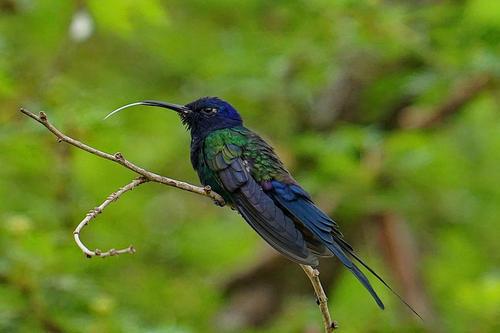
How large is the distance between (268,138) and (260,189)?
400 centimetres

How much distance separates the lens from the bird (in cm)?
398

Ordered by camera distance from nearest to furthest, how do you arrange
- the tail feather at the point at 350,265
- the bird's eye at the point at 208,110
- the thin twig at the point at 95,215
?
the thin twig at the point at 95,215, the tail feather at the point at 350,265, the bird's eye at the point at 208,110

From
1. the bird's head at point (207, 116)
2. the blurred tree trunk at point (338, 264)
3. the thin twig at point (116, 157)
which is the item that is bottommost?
the thin twig at point (116, 157)

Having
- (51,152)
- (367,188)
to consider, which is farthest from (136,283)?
(367,188)

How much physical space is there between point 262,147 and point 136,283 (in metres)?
2.67

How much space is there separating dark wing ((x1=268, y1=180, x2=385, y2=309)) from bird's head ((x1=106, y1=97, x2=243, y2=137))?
77 centimetres

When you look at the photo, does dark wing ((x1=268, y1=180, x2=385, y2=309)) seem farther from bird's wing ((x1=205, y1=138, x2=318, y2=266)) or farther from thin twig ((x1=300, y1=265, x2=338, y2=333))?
thin twig ((x1=300, y1=265, x2=338, y2=333))

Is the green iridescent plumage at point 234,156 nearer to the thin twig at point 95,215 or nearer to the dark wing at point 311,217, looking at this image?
the dark wing at point 311,217

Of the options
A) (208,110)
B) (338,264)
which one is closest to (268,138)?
(338,264)

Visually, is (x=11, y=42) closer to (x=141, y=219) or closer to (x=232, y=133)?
(x=141, y=219)

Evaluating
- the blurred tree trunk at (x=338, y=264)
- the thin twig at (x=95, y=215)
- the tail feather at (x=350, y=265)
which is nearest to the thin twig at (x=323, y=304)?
the tail feather at (x=350, y=265)

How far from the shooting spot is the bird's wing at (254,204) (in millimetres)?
3891

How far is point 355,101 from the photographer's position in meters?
8.72

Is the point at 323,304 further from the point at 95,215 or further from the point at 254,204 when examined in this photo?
the point at 95,215
